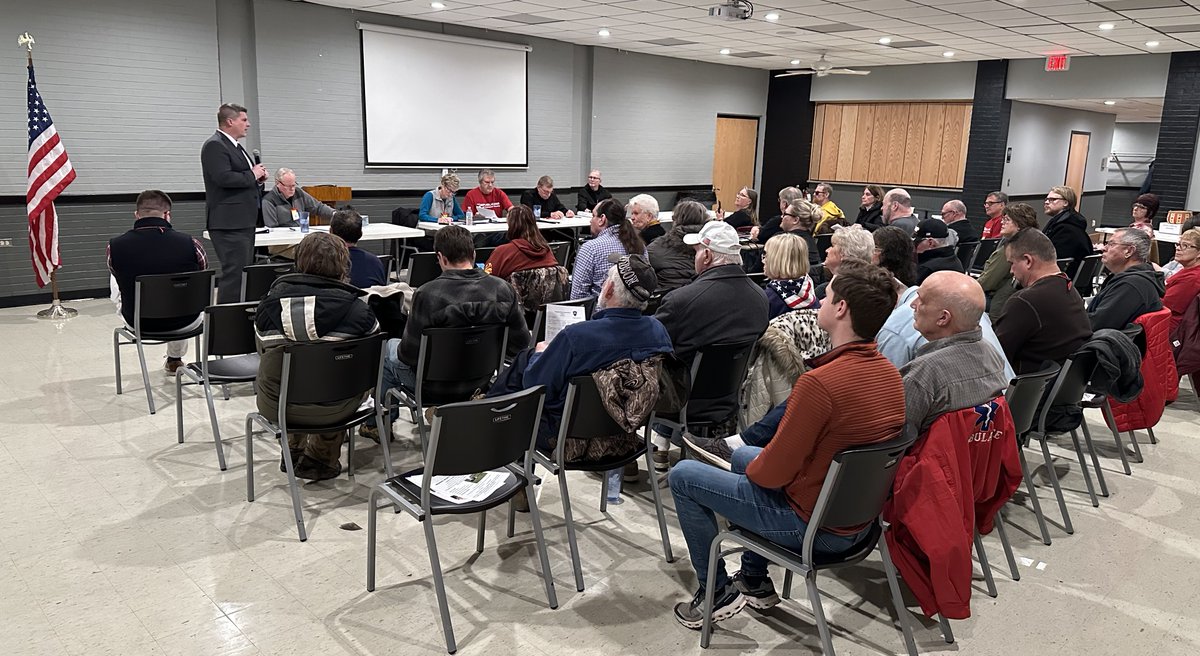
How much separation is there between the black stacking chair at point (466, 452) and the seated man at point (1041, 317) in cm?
232

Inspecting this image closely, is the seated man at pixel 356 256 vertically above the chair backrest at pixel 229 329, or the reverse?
the seated man at pixel 356 256

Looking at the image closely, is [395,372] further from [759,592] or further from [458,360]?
[759,592]

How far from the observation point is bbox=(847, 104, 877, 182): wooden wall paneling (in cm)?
1369

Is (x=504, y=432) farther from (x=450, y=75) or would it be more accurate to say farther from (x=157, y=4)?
(x=450, y=75)

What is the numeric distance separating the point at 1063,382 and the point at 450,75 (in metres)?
8.34

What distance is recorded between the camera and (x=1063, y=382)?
3.54 metres

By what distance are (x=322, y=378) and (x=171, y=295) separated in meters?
1.86

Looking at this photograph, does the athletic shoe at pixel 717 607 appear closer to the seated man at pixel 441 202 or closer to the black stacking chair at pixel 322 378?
the black stacking chair at pixel 322 378

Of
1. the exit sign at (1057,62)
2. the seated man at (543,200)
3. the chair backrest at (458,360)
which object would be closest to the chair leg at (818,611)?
the chair backrest at (458,360)

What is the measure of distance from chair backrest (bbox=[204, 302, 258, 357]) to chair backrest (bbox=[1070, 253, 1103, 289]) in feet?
21.6

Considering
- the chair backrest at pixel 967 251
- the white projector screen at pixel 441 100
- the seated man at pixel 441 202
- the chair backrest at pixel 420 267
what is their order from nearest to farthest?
the chair backrest at pixel 420 267, the chair backrest at pixel 967 251, the seated man at pixel 441 202, the white projector screen at pixel 441 100

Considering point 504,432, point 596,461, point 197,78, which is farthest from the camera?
point 197,78

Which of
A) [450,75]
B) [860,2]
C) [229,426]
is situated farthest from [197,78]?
[860,2]

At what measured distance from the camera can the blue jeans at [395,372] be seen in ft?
12.1
